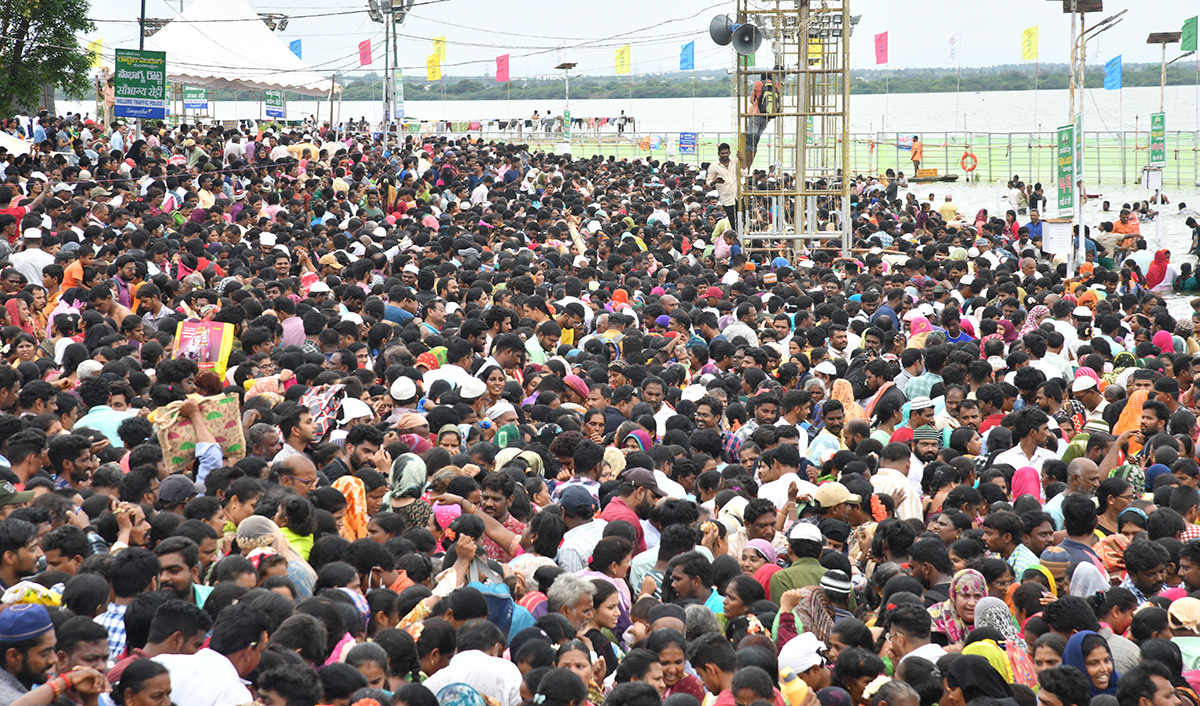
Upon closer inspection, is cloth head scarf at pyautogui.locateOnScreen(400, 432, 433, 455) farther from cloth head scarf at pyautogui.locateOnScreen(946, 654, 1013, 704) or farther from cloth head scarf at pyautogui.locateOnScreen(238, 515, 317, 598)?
cloth head scarf at pyautogui.locateOnScreen(946, 654, 1013, 704)

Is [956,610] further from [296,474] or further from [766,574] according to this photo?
[296,474]

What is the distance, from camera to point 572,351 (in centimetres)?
1015

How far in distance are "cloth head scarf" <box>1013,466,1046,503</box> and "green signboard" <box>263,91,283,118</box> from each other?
124ft

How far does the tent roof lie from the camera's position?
30578mm

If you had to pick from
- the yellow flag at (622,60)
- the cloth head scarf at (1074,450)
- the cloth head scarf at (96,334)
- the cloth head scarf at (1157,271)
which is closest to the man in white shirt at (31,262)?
the cloth head scarf at (96,334)

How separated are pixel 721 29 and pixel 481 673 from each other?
1452cm

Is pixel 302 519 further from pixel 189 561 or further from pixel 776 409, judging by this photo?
pixel 776 409

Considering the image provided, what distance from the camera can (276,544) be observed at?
5.34 metres

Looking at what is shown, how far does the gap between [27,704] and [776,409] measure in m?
5.27

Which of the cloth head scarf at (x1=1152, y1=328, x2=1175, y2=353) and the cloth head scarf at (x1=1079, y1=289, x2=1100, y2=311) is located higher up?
the cloth head scarf at (x1=1079, y1=289, x2=1100, y2=311)

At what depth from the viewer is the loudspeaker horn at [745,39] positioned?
17.1 m

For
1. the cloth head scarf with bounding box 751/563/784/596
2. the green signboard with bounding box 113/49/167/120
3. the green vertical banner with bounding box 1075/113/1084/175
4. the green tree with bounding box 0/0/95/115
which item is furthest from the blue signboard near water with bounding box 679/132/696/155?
the cloth head scarf with bounding box 751/563/784/596

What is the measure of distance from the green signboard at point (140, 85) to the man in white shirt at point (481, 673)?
15.5m

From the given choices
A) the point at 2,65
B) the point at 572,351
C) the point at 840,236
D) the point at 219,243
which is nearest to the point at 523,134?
the point at 2,65
